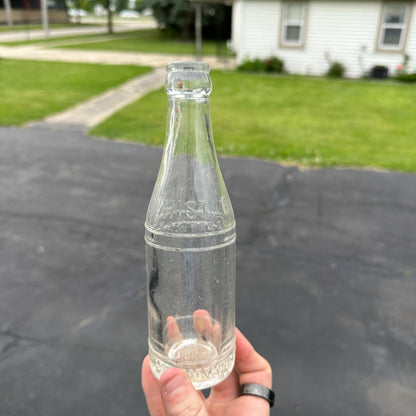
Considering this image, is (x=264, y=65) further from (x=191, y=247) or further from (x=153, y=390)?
(x=153, y=390)

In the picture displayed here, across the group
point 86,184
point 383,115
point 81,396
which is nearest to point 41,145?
point 86,184

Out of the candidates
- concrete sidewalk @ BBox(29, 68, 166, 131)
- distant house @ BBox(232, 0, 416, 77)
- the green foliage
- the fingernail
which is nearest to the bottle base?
the fingernail

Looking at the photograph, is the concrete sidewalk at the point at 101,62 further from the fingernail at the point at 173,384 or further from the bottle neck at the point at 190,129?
the fingernail at the point at 173,384

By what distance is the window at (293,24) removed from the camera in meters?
18.0

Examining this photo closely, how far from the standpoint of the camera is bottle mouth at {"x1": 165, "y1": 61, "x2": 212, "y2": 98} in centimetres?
156

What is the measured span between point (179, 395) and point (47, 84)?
15.9m

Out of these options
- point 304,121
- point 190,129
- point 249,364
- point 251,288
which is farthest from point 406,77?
point 190,129

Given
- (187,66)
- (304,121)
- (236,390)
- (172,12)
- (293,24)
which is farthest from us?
(172,12)

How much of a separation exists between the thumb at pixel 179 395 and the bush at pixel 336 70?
18.5 metres

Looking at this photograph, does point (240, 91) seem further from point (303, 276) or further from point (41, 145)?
point (303, 276)

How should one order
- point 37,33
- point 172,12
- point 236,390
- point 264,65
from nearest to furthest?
point 236,390 < point 264,65 < point 172,12 < point 37,33

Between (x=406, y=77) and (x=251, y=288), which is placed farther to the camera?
(x=406, y=77)

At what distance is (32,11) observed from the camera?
49969 millimetres

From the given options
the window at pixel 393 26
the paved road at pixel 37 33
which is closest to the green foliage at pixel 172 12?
the paved road at pixel 37 33
